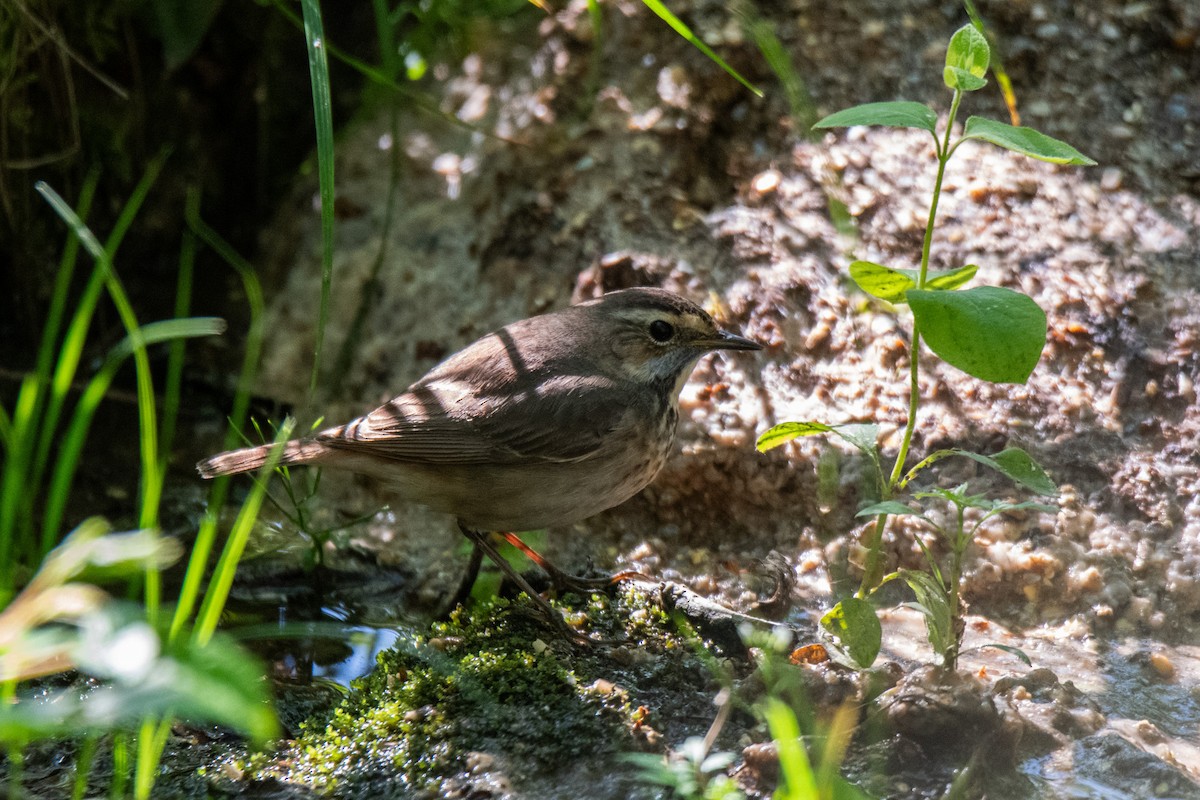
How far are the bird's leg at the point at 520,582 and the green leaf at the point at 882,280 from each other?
5.22 ft

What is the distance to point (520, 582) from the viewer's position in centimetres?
424

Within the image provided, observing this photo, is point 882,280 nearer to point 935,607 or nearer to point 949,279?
point 949,279

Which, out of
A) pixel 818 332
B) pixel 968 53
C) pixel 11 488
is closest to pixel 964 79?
pixel 968 53

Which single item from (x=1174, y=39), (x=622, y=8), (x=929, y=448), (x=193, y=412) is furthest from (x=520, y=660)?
(x=1174, y=39)

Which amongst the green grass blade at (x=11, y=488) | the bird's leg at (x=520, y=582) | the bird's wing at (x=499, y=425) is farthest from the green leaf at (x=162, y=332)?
the bird's leg at (x=520, y=582)

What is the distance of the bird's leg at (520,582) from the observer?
3.97 metres

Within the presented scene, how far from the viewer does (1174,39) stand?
5.21 meters

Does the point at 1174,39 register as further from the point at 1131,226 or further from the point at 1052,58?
the point at 1131,226

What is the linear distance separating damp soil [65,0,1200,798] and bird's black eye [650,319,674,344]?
48 cm

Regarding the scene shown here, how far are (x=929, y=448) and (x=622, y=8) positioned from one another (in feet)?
10.1

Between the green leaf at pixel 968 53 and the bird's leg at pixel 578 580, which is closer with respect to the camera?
the green leaf at pixel 968 53

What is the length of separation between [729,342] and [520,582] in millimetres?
1282

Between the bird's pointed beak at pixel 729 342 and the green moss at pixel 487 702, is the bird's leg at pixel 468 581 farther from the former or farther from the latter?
the bird's pointed beak at pixel 729 342

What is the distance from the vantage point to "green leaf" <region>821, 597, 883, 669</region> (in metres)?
3.31
